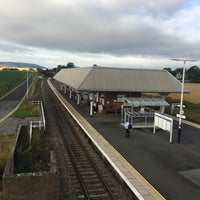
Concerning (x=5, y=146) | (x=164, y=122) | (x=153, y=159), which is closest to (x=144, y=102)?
(x=164, y=122)

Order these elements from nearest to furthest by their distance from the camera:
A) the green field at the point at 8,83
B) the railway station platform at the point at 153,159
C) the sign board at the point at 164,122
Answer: the railway station platform at the point at 153,159
the sign board at the point at 164,122
the green field at the point at 8,83

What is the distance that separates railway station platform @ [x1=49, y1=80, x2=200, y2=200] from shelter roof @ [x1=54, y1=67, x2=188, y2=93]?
802cm

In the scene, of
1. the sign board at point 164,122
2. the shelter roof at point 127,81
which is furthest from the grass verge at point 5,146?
the sign board at point 164,122

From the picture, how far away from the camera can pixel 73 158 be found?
61.4ft

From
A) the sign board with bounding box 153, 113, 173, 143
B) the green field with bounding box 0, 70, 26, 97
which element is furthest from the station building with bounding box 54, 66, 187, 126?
the green field with bounding box 0, 70, 26, 97

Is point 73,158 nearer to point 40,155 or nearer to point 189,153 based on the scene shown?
point 40,155

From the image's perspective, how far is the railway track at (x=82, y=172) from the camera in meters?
13.1

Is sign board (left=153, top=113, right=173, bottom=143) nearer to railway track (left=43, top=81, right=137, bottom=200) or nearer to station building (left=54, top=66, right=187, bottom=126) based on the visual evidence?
railway track (left=43, top=81, right=137, bottom=200)

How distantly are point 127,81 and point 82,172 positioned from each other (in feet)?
75.1

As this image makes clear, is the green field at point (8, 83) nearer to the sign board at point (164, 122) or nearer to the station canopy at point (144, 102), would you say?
the station canopy at point (144, 102)

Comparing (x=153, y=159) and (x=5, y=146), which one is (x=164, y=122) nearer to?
(x=153, y=159)

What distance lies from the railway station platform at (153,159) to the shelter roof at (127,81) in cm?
802

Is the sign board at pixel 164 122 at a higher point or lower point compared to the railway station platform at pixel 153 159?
higher

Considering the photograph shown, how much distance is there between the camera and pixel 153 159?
17.5 meters
